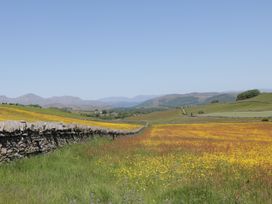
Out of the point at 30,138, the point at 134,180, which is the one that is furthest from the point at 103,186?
the point at 30,138

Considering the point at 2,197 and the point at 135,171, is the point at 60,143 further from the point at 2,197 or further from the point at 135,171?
the point at 2,197

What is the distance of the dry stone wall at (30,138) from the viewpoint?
46.0 feet

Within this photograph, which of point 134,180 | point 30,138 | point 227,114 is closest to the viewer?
point 134,180

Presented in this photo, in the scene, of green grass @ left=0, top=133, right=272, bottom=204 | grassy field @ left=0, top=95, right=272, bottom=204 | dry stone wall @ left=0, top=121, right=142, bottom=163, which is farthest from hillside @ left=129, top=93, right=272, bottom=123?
green grass @ left=0, top=133, right=272, bottom=204

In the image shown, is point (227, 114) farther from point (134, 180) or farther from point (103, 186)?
point (103, 186)

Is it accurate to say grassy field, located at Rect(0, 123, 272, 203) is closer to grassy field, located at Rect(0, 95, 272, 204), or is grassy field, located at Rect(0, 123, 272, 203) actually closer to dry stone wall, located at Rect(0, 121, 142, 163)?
grassy field, located at Rect(0, 95, 272, 204)

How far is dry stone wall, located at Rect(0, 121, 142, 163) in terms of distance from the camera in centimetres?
1401

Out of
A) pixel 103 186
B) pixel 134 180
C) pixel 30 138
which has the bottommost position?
pixel 134 180

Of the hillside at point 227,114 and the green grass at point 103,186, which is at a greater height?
the green grass at point 103,186

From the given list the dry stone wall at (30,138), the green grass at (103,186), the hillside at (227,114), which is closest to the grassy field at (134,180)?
the green grass at (103,186)

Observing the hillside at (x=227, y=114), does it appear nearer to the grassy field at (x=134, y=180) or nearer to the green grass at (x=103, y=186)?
the grassy field at (x=134, y=180)

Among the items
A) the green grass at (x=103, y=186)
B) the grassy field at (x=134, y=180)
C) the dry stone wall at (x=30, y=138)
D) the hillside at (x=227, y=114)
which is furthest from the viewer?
the hillside at (x=227, y=114)

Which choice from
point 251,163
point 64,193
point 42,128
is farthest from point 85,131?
point 64,193

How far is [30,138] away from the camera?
1650cm
